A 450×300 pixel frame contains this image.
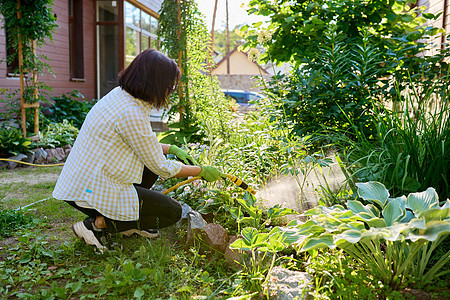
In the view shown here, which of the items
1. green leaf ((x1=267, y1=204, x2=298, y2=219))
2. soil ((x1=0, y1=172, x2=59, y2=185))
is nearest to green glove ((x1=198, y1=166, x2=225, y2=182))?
green leaf ((x1=267, y1=204, x2=298, y2=219))

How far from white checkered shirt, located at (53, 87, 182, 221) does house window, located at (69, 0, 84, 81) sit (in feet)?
27.2

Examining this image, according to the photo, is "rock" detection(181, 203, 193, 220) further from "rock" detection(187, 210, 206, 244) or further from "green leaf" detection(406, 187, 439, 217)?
"green leaf" detection(406, 187, 439, 217)

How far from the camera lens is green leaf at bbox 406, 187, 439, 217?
1718 millimetres

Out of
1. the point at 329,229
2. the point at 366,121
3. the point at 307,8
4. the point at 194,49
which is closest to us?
the point at 329,229

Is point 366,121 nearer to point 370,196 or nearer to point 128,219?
point 370,196

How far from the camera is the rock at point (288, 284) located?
5.96ft

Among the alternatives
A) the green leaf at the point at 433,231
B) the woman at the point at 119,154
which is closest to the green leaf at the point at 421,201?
the green leaf at the point at 433,231

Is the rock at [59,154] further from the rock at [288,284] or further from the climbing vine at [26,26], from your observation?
the rock at [288,284]

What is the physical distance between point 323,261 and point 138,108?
1.31 metres

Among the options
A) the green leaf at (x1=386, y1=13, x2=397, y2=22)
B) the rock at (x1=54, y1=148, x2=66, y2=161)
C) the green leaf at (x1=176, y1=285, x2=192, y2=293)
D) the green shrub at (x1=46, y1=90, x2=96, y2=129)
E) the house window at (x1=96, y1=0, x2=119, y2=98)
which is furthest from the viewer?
the house window at (x1=96, y1=0, x2=119, y2=98)

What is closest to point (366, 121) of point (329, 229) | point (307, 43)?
point (307, 43)

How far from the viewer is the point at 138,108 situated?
2.42 meters

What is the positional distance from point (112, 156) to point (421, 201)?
1623mm

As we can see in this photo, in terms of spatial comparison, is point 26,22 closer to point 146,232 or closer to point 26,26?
point 26,26
